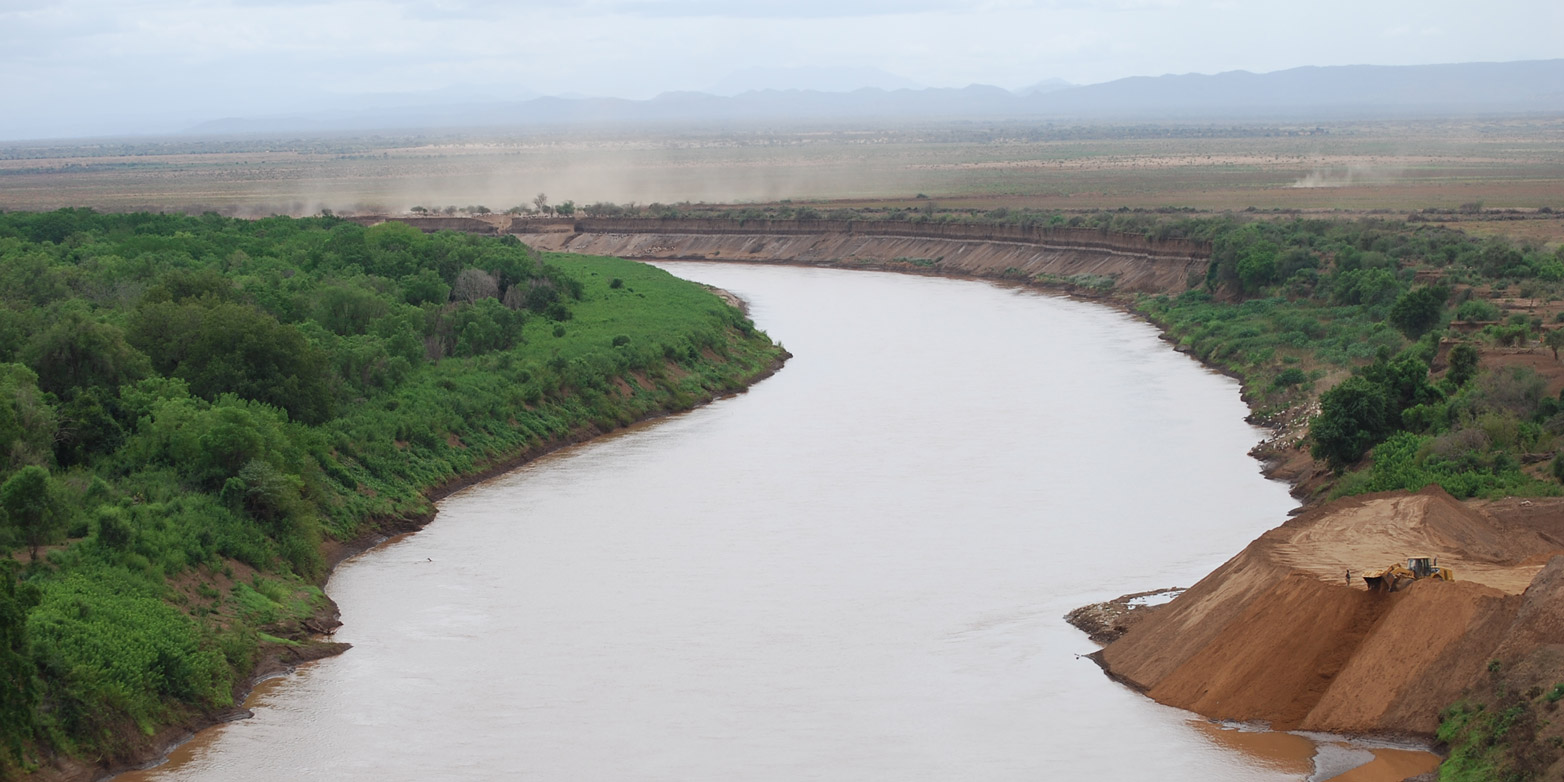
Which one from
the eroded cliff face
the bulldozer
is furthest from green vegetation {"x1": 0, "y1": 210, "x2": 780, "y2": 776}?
the eroded cliff face

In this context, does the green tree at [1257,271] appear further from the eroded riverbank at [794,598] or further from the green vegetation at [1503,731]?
the green vegetation at [1503,731]

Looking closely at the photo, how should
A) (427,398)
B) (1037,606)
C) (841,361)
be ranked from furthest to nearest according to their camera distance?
(841,361), (427,398), (1037,606)

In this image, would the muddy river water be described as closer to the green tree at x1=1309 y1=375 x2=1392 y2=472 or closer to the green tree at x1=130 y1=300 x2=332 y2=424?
the green tree at x1=1309 y1=375 x2=1392 y2=472

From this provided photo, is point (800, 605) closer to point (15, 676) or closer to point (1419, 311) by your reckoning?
point (15, 676)

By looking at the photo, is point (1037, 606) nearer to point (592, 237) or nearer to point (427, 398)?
point (427, 398)

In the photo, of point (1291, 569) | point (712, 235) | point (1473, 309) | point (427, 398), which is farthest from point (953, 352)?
point (712, 235)

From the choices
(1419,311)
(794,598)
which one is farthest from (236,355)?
(1419,311)
